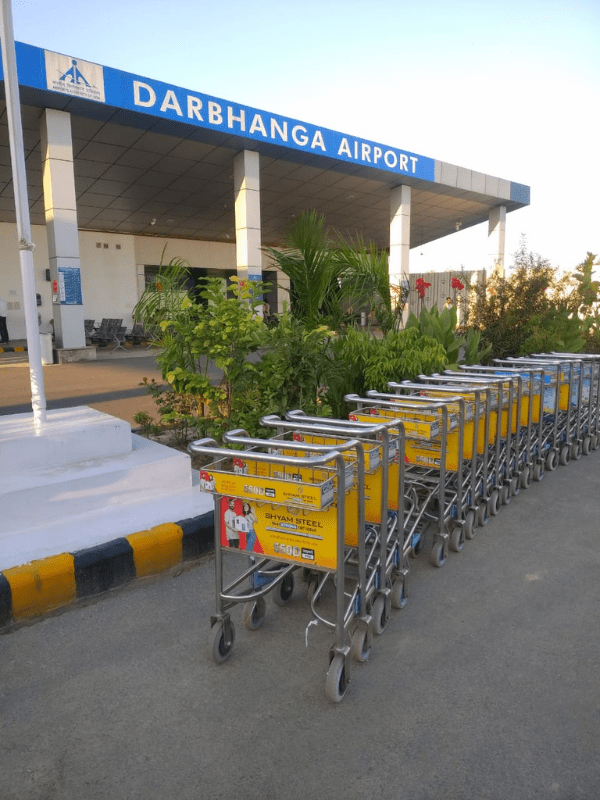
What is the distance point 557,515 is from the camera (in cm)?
437

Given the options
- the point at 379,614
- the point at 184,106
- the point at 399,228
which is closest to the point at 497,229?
the point at 399,228

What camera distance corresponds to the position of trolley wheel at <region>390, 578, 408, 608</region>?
118 inches

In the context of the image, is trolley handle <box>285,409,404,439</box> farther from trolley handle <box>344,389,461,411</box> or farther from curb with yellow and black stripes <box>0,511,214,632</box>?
curb with yellow and black stripes <box>0,511,214,632</box>

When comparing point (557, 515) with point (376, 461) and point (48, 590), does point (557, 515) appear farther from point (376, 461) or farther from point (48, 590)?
point (48, 590)

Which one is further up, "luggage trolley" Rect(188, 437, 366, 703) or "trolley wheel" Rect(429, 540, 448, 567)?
"luggage trolley" Rect(188, 437, 366, 703)

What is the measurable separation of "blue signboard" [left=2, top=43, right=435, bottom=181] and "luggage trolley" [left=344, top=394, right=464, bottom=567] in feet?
33.0

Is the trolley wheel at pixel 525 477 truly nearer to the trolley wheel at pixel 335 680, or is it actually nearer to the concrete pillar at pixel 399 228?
the trolley wheel at pixel 335 680

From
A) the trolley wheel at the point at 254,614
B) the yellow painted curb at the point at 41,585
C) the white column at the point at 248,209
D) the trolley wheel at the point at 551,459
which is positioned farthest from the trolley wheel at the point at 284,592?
the white column at the point at 248,209

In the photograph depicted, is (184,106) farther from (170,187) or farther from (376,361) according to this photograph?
(376,361)

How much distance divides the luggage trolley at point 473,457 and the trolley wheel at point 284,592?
1301 millimetres

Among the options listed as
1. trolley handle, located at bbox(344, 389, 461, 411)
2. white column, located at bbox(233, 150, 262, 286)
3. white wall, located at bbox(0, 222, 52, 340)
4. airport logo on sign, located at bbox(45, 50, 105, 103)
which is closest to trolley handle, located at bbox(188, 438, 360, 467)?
trolley handle, located at bbox(344, 389, 461, 411)

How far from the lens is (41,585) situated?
2.92m

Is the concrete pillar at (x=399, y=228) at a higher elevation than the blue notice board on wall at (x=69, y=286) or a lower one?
higher

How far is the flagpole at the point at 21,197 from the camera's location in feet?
11.8
